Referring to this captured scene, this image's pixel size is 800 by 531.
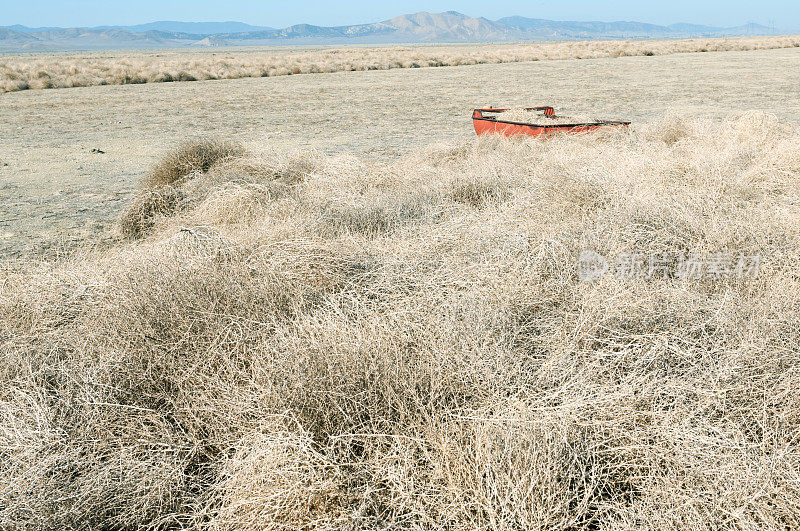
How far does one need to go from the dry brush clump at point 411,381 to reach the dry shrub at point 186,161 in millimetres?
2978

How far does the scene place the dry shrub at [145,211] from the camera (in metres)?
5.71

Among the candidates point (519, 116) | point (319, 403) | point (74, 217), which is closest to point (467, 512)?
point (319, 403)

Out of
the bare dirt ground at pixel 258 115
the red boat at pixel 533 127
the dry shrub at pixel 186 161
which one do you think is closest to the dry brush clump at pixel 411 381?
the dry shrub at pixel 186 161

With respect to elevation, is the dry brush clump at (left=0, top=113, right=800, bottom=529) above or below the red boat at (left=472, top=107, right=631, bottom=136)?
below

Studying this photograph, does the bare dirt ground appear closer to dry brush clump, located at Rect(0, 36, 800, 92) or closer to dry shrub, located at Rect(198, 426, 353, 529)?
dry brush clump, located at Rect(0, 36, 800, 92)

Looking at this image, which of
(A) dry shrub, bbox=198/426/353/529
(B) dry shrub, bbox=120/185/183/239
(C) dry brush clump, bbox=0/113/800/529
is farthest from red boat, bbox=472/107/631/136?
(A) dry shrub, bbox=198/426/353/529

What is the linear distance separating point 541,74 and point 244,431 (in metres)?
33.2

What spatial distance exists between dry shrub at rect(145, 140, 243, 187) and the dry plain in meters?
1.85

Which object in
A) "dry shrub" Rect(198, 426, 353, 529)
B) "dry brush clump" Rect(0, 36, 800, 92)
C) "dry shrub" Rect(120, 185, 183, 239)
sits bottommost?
"dry shrub" Rect(198, 426, 353, 529)

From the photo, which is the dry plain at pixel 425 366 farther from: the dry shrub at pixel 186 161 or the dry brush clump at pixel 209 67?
the dry brush clump at pixel 209 67

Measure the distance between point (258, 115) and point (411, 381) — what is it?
16.9 meters

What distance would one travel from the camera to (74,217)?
7.03 meters

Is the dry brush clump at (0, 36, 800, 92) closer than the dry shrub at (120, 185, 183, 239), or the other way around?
the dry shrub at (120, 185, 183, 239)

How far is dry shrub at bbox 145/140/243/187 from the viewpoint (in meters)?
6.73
